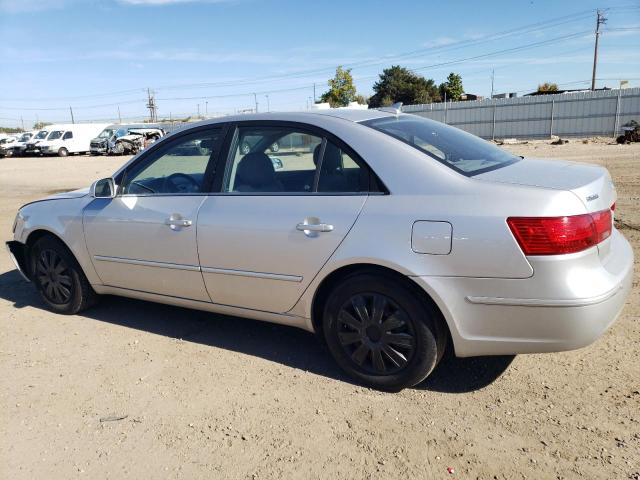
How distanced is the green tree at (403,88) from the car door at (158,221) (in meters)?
61.4

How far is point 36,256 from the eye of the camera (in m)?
4.82

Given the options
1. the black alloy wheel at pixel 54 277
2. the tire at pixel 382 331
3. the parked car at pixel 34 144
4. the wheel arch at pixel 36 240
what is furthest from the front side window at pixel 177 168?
the parked car at pixel 34 144

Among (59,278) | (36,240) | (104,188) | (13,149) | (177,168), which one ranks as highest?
(177,168)

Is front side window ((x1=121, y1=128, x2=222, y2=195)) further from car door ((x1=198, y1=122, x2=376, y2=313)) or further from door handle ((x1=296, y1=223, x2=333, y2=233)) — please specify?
door handle ((x1=296, y1=223, x2=333, y2=233))

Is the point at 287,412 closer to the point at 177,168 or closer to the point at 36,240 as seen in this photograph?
the point at 177,168

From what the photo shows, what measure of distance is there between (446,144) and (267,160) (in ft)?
3.98

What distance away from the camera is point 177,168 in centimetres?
412

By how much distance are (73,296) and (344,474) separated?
3.16 meters

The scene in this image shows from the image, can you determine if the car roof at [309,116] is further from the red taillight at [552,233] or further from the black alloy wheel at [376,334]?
the red taillight at [552,233]

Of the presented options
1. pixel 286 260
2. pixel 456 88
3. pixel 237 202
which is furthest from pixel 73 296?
pixel 456 88

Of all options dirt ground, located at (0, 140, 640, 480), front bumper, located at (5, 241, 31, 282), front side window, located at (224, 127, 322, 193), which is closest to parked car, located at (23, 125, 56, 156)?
front bumper, located at (5, 241, 31, 282)

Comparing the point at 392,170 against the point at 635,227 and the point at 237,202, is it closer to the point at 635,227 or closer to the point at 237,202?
the point at 237,202

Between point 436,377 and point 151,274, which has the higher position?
point 151,274

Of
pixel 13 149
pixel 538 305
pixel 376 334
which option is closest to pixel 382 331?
pixel 376 334
